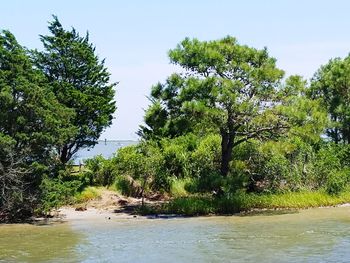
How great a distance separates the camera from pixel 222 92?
24953 millimetres

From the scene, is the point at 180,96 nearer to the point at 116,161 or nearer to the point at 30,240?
the point at 116,161

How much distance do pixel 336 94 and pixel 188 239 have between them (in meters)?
22.0

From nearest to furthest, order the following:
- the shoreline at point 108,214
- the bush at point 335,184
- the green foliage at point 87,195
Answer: the shoreline at point 108,214, the green foliage at point 87,195, the bush at point 335,184

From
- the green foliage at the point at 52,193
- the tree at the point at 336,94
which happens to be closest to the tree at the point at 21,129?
the green foliage at the point at 52,193

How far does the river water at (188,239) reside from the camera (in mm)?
16344

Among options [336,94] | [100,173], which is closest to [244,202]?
[100,173]

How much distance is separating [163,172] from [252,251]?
44.6 feet

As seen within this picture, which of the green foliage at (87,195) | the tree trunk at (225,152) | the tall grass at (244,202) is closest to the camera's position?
the tall grass at (244,202)

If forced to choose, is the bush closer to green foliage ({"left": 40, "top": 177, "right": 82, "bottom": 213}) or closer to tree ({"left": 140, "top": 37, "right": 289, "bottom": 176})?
tree ({"left": 140, "top": 37, "right": 289, "bottom": 176})

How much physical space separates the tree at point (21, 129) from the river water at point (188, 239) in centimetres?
138

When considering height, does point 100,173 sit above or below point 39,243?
above

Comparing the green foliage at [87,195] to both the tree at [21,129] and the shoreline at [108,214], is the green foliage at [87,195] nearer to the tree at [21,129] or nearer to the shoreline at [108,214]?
the shoreline at [108,214]

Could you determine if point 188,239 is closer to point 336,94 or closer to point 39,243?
point 39,243

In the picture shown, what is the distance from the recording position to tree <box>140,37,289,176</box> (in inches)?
993
